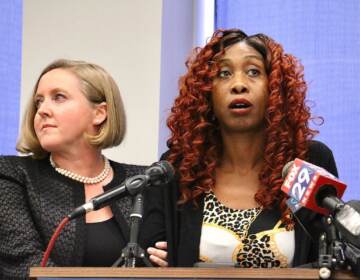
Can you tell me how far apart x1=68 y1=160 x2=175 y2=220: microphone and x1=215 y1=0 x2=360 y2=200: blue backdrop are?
1.27m

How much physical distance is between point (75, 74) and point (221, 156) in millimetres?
600

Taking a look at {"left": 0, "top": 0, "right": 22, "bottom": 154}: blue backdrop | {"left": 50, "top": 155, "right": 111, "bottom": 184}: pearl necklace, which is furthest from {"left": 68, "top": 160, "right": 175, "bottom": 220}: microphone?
{"left": 0, "top": 0, "right": 22, "bottom": 154}: blue backdrop

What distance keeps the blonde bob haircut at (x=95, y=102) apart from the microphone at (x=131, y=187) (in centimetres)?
84

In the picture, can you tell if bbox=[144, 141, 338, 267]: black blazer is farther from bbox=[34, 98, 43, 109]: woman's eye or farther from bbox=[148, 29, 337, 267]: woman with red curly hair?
bbox=[34, 98, 43, 109]: woman's eye

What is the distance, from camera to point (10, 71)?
3.31 meters

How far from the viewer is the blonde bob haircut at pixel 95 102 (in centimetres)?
257

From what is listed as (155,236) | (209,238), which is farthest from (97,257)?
(209,238)

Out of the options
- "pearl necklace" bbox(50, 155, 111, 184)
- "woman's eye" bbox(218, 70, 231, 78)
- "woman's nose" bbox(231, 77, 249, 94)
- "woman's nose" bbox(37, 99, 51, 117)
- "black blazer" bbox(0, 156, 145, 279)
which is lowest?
"black blazer" bbox(0, 156, 145, 279)

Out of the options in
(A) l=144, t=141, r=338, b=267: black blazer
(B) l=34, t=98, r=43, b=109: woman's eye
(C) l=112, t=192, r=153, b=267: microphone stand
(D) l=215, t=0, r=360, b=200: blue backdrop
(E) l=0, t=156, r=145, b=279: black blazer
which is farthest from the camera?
(D) l=215, t=0, r=360, b=200: blue backdrop

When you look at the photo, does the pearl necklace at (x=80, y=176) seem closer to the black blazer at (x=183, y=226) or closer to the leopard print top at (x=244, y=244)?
the black blazer at (x=183, y=226)

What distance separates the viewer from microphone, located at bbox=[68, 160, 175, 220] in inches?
66.1

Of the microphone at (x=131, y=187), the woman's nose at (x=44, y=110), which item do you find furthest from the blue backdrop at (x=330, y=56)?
the microphone at (x=131, y=187)

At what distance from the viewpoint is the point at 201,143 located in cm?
226

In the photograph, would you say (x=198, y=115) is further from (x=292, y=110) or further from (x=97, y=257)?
(x=97, y=257)
